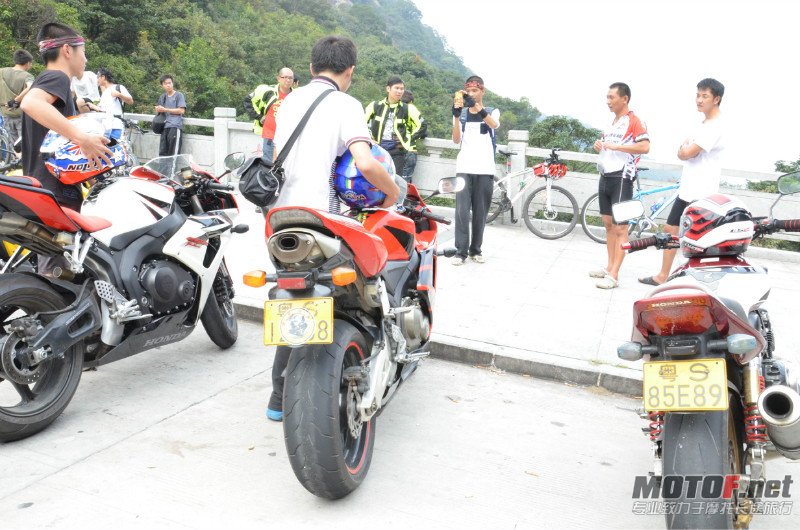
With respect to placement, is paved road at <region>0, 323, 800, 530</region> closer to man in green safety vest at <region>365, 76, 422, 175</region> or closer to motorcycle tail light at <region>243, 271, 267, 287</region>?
motorcycle tail light at <region>243, 271, 267, 287</region>

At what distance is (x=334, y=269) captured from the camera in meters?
3.02

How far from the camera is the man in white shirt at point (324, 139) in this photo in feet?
11.2

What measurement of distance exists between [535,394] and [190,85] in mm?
23920

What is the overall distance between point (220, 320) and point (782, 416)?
3.41 m

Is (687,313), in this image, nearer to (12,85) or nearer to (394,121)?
(394,121)

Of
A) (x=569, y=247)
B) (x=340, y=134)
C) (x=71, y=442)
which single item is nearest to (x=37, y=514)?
(x=71, y=442)

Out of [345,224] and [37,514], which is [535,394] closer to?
[345,224]

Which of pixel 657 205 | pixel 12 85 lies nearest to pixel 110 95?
pixel 12 85

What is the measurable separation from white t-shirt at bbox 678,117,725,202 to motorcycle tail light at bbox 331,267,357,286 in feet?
14.9

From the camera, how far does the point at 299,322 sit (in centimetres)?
292

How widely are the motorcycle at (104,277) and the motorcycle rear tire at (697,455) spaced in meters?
2.77

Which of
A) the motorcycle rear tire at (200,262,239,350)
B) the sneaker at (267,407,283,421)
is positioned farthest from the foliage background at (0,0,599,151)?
the sneaker at (267,407,283,421)

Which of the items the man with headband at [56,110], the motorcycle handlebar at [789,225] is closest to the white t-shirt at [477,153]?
the man with headband at [56,110]

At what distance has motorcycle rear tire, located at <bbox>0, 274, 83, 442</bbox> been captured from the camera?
3477 millimetres
